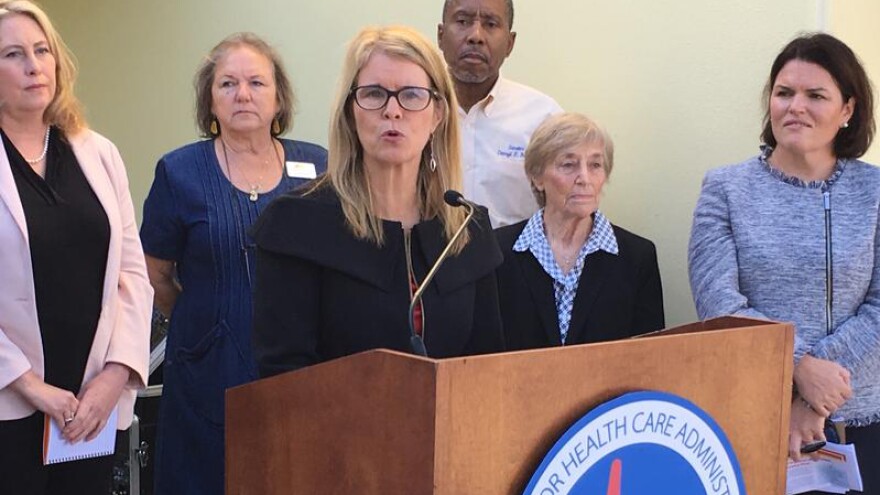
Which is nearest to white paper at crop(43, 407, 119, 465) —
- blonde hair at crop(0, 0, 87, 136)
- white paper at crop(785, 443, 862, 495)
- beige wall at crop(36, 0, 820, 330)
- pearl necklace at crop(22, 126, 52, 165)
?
pearl necklace at crop(22, 126, 52, 165)

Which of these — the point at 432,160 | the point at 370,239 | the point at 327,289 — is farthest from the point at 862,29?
the point at 327,289

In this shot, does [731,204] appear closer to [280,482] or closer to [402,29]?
[402,29]

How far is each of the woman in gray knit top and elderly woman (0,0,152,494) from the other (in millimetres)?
1461

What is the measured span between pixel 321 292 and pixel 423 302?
0.19 meters

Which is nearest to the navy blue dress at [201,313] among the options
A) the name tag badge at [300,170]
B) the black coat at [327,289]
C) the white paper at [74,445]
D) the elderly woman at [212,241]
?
the elderly woman at [212,241]

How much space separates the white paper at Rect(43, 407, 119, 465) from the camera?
230 cm

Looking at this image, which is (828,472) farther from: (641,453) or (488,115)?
(488,115)

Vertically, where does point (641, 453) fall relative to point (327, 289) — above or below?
below

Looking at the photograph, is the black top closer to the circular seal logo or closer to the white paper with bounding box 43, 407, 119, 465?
the white paper with bounding box 43, 407, 119, 465

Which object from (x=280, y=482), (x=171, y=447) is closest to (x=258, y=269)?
(x=280, y=482)

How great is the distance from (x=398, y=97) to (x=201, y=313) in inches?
45.8

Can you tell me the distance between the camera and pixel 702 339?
1.52 m

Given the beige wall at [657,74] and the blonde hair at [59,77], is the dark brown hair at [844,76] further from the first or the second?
the blonde hair at [59,77]

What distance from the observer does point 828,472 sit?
2.50 meters
